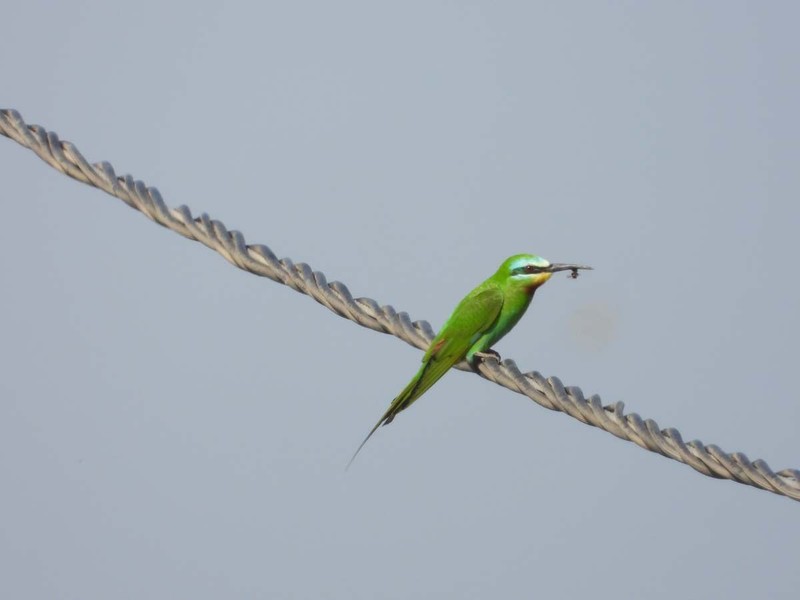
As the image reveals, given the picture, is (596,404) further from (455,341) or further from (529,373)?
(455,341)

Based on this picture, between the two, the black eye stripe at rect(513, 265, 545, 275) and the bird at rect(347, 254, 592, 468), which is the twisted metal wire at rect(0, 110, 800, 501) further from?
the black eye stripe at rect(513, 265, 545, 275)

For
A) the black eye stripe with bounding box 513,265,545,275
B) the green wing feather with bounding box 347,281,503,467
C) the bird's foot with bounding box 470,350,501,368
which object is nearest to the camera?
the green wing feather with bounding box 347,281,503,467

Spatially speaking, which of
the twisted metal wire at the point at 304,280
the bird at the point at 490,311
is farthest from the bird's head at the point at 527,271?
the twisted metal wire at the point at 304,280

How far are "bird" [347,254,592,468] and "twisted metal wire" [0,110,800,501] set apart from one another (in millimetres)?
1341

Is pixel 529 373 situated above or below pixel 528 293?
below

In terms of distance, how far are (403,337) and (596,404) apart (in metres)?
0.69

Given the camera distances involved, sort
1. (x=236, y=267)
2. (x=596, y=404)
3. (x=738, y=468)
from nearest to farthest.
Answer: (x=738, y=468)
(x=596, y=404)
(x=236, y=267)

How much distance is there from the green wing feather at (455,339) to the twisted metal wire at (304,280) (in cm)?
79

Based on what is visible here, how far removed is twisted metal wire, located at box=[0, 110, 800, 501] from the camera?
11.9 ft

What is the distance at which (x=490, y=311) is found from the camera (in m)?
5.94

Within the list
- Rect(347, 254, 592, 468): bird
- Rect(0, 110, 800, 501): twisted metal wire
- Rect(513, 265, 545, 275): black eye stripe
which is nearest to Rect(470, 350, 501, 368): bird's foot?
Rect(347, 254, 592, 468): bird

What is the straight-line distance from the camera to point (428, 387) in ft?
17.4

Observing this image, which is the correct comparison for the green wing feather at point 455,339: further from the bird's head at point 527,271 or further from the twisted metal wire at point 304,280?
the twisted metal wire at point 304,280

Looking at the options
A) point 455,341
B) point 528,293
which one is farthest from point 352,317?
point 528,293
